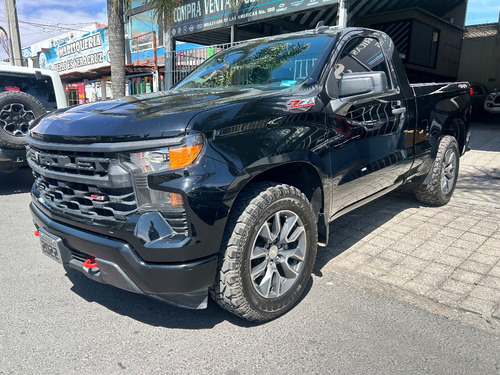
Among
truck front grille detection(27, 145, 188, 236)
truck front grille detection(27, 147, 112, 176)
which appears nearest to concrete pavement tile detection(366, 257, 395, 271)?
truck front grille detection(27, 145, 188, 236)

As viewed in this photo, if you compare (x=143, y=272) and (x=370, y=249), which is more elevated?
(x=143, y=272)

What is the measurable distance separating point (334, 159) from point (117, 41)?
799 centimetres

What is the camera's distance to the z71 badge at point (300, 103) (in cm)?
265

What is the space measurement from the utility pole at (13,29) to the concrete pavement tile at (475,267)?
55.1 feet

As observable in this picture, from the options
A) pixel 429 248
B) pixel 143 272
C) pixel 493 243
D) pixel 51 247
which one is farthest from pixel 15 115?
pixel 493 243

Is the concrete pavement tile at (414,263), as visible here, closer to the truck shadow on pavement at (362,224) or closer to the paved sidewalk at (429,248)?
the paved sidewalk at (429,248)

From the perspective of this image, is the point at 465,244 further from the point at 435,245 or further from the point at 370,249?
the point at 370,249

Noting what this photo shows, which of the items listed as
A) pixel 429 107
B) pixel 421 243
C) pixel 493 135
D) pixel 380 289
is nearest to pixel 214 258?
pixel 380 289

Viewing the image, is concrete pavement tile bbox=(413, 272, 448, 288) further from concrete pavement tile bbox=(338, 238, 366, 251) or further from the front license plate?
the front license plate

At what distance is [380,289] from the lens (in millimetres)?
3193

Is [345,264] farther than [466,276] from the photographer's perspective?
Yes

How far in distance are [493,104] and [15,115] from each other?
15.1m

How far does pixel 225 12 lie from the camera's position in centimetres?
1140

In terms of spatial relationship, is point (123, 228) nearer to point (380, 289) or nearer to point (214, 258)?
point (214, 258)
